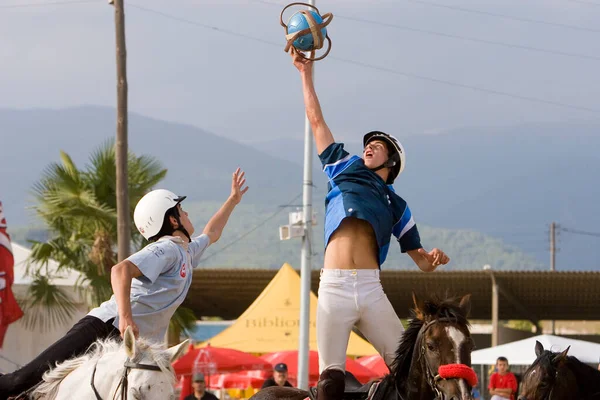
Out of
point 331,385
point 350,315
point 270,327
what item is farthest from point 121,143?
point 331,385

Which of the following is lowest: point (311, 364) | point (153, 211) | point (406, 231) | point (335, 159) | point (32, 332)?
point (311, 364)

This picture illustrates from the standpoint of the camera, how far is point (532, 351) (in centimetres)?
2239

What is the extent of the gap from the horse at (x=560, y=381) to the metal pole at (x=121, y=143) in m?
12.3

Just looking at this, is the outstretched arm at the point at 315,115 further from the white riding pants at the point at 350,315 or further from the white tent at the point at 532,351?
the white tent at the point at 532,351

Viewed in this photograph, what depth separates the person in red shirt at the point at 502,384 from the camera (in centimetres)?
1784

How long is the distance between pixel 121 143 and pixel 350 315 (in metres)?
15.3

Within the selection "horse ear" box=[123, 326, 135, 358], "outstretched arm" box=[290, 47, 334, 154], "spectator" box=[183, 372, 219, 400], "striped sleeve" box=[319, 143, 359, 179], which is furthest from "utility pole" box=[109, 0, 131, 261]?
"horse ear" box=[123, 326, 135, 358]

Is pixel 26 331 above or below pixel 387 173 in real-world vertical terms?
below

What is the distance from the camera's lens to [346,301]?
7.51 metres

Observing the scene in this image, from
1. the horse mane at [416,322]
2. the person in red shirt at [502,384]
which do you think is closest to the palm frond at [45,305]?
the person in red shirt at [502,384]

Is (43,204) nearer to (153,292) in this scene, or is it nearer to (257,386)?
(257,386)

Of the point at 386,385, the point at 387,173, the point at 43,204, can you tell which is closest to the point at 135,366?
the point at 386,385

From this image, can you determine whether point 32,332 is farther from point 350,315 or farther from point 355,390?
point 350,315

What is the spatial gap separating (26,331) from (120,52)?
7.63 metres
